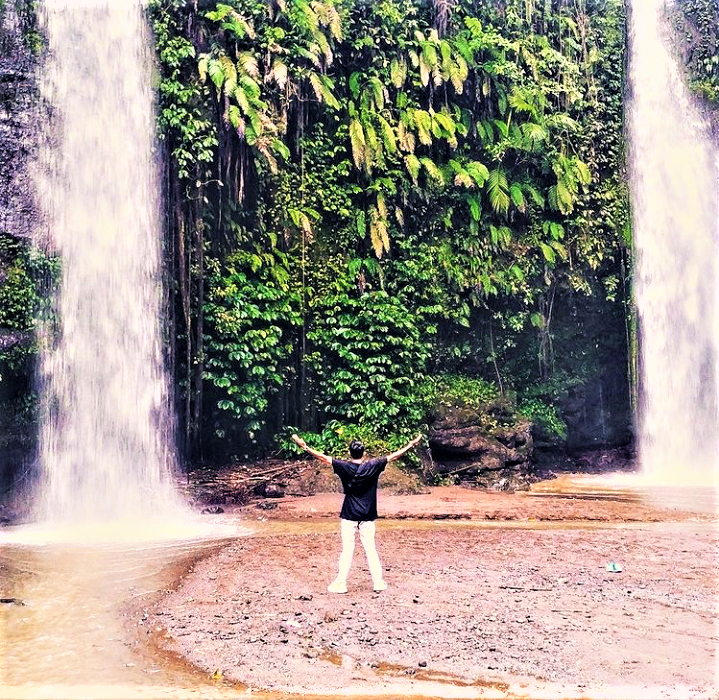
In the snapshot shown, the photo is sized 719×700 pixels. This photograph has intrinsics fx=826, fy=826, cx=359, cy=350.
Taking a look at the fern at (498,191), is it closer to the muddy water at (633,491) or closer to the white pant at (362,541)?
the muddy water at (633,491)

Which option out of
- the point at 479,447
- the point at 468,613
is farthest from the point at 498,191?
the point at 468,613

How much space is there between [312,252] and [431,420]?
404cm

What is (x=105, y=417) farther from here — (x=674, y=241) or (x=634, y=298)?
(x=674, y=241)

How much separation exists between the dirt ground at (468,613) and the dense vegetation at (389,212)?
476cm

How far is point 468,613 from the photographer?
23.7ft

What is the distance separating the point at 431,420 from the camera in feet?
51.6

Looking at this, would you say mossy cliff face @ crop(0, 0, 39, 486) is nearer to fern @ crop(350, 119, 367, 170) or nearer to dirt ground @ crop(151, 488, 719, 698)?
dirt ground @ crop(151, 488, 719, 698)

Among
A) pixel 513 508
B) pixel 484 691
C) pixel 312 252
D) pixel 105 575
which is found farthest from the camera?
pixel 312 252

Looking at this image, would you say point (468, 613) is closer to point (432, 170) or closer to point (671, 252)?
point (432, 170)

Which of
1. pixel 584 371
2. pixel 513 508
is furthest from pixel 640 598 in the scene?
pixel 584 371

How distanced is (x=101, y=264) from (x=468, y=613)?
9.91 meters

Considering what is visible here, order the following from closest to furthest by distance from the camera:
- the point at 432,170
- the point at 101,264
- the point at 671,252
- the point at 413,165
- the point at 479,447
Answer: the point at 101,264
the point at 479,447
the point at 413,165
the point at 432,170
the point at 671,252

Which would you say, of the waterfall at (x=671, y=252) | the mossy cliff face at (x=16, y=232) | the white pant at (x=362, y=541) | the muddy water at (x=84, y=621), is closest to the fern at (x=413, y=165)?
the waterfall at (x=671, y=252)

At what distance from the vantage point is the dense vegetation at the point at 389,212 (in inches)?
599
